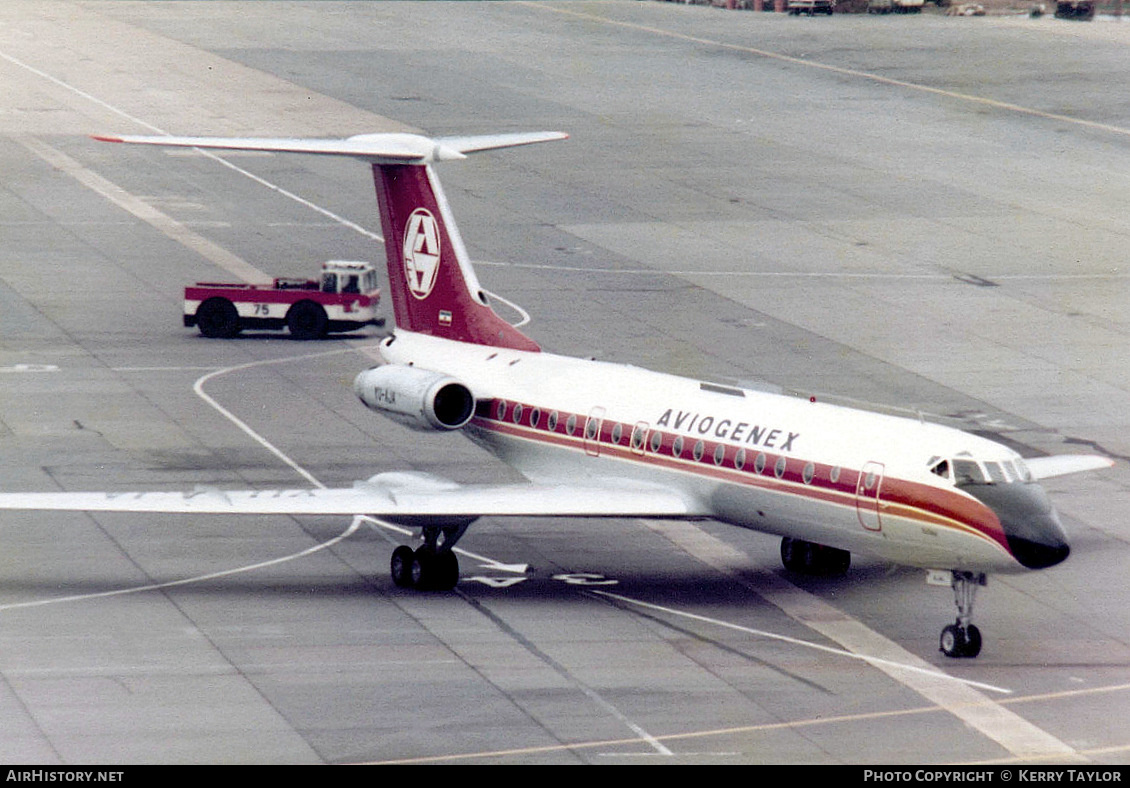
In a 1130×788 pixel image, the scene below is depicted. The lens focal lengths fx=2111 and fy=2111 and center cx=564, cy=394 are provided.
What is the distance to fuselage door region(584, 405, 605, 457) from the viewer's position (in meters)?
34.3

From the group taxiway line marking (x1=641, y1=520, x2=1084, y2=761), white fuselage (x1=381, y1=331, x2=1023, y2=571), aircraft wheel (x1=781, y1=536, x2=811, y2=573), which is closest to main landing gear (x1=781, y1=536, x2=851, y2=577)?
aircraft wheel (x1=781, y1=536, x2=811, y2=573)

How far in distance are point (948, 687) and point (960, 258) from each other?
3729 cm

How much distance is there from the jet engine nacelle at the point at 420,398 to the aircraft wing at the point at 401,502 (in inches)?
82.8

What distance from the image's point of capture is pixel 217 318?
53688 millimetres

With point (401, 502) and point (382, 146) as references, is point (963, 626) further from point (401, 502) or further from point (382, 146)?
point (382, 146)

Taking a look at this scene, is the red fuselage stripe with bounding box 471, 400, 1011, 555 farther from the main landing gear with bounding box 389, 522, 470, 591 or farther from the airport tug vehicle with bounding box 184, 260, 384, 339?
the airport tug vehicle with bounding box 184, 260, 384, 339

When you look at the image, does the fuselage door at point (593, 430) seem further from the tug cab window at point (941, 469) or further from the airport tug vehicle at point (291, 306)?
the airport tug vehicle at point (291, 306)

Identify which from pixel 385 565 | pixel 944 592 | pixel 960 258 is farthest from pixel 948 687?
pixel 960 258

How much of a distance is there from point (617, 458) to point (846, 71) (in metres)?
71.0

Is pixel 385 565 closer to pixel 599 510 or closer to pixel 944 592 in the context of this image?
pixel 599 510

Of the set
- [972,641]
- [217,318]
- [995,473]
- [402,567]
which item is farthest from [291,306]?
[972,641]

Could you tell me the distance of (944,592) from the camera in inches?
1329

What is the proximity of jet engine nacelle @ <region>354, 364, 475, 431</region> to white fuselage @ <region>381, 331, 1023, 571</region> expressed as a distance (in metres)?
0.86

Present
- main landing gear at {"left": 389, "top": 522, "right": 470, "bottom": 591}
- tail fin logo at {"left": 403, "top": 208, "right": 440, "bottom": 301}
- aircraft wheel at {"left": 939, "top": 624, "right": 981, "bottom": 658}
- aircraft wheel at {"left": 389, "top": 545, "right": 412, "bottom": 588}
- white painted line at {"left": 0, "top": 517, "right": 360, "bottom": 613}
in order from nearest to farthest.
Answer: aircraft wheel at {"left": 939, "top": 624, "right": 981, "bottom": 658} → white painted line at {"left": 0, "top": 517, "right": 360, "bottom": 613} → main landing gear at {"left": 389, "top": 522, "right": 470, "bottom": 591} → aircraft wheel at {"left": 389, "top": 545, "right": 412, "bottom": 588} → tail fin logo at {"left": 403, "top": 208, "right": 440, "bottom": 301}
